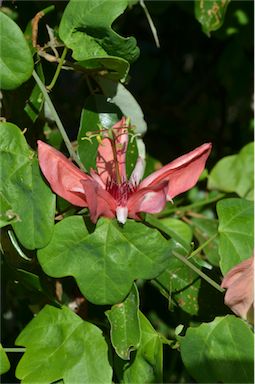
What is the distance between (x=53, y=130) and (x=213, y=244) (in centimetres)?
39

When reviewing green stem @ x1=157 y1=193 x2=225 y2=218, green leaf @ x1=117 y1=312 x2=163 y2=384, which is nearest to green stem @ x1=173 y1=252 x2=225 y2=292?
green leaf @ x1=117 y1=312 x2=163 y2=384

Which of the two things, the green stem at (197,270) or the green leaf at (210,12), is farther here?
the green leaf at (210,12)

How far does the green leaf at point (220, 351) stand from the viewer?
1108mm

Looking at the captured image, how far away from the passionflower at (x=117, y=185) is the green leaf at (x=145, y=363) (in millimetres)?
171

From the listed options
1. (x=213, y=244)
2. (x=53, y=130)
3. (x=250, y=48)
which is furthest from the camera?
(x=250, y=48)

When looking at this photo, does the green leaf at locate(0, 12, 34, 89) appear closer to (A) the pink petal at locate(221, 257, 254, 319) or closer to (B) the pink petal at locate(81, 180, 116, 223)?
(B) the pink petal at locate(81, 180, 116, 223)

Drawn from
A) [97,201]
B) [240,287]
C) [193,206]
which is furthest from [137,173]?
[193,206]

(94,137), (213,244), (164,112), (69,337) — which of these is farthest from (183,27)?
(69,337)

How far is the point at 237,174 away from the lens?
1688mm

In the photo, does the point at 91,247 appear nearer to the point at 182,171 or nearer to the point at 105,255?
the point at 105,255

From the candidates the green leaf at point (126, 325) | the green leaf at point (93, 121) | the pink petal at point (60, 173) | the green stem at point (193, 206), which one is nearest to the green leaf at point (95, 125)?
the green leaf at point (93, 121)

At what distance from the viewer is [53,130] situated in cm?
137

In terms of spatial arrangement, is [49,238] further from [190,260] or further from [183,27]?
[183,27]

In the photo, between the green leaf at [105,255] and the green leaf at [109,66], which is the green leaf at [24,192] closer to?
the green leaf at [105,255]
